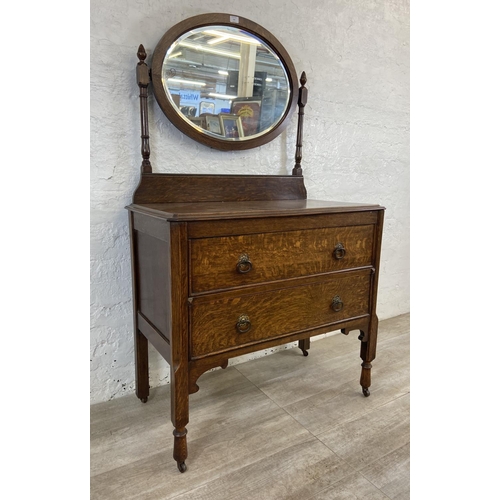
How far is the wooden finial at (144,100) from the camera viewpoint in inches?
66.4

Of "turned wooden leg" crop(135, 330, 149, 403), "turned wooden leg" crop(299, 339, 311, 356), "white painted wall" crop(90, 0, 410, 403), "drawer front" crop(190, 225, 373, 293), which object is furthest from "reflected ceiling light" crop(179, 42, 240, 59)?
"turned wooden leg" crop(299, 339, 311, 356)

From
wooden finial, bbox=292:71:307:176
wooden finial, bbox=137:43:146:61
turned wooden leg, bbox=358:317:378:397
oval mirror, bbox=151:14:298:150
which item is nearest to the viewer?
wooden finial, bbox=137:43:146:61

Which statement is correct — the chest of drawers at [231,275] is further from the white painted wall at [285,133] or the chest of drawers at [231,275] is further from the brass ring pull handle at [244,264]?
the white painted wall at [285,133]

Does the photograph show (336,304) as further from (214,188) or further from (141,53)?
(141,53)

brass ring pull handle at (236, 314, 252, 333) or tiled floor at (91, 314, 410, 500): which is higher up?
brass ring pull handle at (236, 314, 252, 333)

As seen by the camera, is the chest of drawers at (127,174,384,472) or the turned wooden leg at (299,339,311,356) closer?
the chest of drawers at (127,174,384,472)

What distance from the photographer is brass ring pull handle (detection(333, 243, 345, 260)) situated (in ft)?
5.56

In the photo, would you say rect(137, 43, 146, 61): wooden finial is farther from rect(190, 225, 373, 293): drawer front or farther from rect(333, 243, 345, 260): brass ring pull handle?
rect(333, 243, 345, 260): brass ring pull handle

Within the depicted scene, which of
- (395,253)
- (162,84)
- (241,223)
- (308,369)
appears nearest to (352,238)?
(241,223)

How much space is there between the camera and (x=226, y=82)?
6.26 ft

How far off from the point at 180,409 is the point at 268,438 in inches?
17.2

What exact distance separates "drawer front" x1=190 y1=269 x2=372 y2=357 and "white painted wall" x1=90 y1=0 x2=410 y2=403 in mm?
652

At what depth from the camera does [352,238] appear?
175cm
